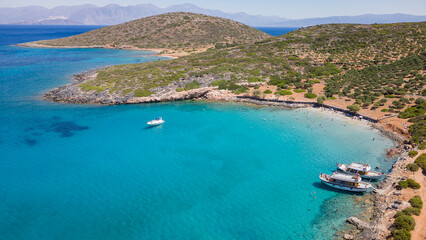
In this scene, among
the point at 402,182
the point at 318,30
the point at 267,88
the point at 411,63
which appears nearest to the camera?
the point at 402,182

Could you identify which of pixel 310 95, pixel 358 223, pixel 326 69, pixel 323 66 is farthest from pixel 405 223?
pixel 323 66

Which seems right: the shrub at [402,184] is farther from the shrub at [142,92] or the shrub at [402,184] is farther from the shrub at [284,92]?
the shrub at [142,92]

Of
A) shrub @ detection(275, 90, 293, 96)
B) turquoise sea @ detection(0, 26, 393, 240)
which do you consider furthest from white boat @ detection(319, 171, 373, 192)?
shrub @ detection(275, 90, 293, 96)

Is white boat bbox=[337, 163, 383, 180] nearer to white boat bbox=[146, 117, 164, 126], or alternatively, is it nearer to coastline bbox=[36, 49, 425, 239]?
coastline bbox=[36, 49, 425, 239]

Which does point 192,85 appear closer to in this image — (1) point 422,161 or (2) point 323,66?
(2) point 323,66

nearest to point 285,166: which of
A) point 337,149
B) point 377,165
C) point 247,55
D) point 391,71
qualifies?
point 337,149

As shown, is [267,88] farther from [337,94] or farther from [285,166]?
[285,166]

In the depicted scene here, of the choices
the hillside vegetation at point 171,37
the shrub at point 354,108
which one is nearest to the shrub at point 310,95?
the shrub at point 354,108
